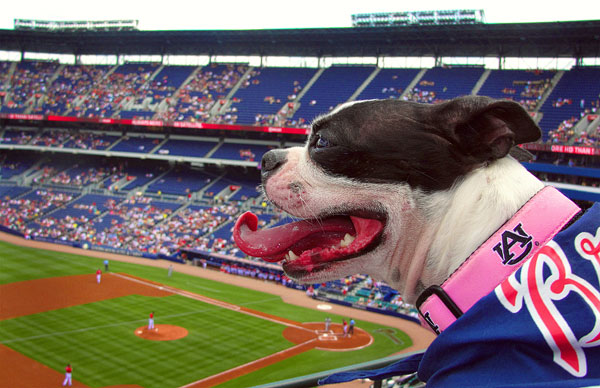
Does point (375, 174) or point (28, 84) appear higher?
point (28, 84)

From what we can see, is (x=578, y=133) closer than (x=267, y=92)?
Yes

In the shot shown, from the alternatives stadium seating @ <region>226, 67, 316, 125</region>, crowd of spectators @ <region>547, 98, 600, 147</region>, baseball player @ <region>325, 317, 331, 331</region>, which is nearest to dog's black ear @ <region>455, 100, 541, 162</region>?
baseball player @ <region>325, 317, 331, 331</region>

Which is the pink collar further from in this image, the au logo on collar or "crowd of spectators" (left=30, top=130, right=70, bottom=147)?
"crowd of spectators" (left=30, top=130, right=70, bottom=147)

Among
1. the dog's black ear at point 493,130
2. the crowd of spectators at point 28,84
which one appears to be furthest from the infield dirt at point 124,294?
the crowd of spectators at point 28,84

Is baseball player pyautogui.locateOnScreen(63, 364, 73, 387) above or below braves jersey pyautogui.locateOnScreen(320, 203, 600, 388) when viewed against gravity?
above

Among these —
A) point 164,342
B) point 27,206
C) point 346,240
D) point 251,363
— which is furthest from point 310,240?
point 27,206

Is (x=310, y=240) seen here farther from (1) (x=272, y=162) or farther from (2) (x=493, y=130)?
(2) (x=493, y=130)

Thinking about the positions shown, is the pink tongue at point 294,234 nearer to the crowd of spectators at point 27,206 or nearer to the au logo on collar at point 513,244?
the au logo on collar at point 513,244
